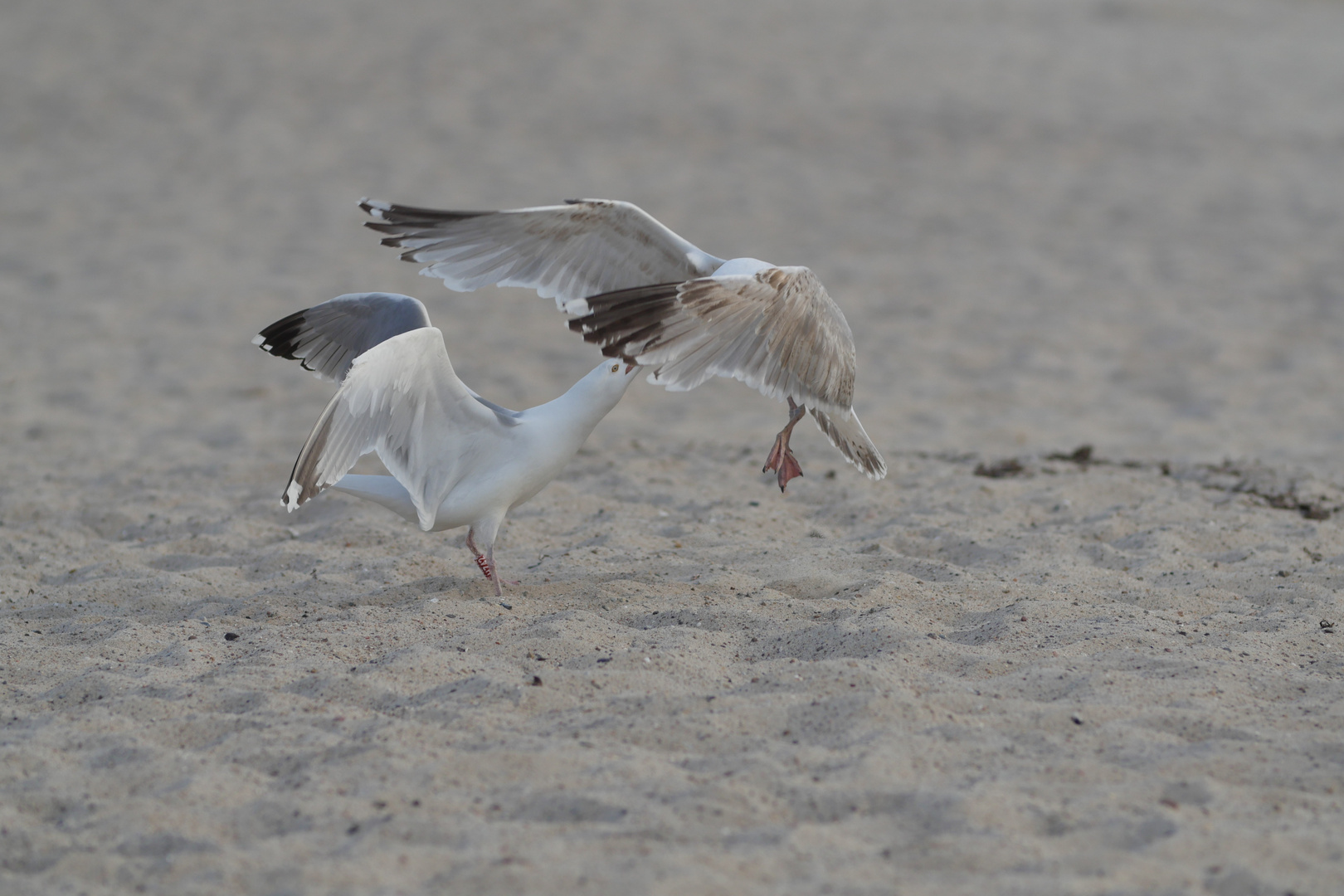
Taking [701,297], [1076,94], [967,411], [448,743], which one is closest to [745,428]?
[967,411]

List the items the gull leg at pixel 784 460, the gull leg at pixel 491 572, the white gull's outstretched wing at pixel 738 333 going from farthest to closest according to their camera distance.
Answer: the gull leg at pixel 784 460, the gull leg at pixel 491 572, the white gull's outstretched wing at pixel 738 333

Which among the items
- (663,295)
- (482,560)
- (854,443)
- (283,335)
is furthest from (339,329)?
(854,443)

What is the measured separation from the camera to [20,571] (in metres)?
4.57

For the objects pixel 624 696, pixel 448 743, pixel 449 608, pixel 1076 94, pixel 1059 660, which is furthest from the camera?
pixel 1076 94

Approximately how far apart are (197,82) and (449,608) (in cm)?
1162

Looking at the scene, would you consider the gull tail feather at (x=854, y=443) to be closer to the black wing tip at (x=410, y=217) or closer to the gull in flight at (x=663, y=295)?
the gull in flight at (x=663, y=295)

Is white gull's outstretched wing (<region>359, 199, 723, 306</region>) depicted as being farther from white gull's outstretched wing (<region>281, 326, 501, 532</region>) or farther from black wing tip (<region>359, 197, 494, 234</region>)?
white gull's outstretched wing (<region>281, 326, 501, 532</region>)

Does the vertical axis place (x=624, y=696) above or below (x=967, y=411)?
below

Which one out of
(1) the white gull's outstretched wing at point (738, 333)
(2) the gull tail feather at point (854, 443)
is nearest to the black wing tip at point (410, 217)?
(1) the white gull's outstretched wing at point (738, 333)

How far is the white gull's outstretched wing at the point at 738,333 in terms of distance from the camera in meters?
3.52

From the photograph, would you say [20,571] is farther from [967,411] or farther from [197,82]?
[197,82]

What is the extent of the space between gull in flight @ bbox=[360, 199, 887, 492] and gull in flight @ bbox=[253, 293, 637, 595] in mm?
305

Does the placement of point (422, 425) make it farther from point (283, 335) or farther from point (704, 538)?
point (704, 538)

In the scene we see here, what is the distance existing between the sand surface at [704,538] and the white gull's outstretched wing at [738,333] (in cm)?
74
